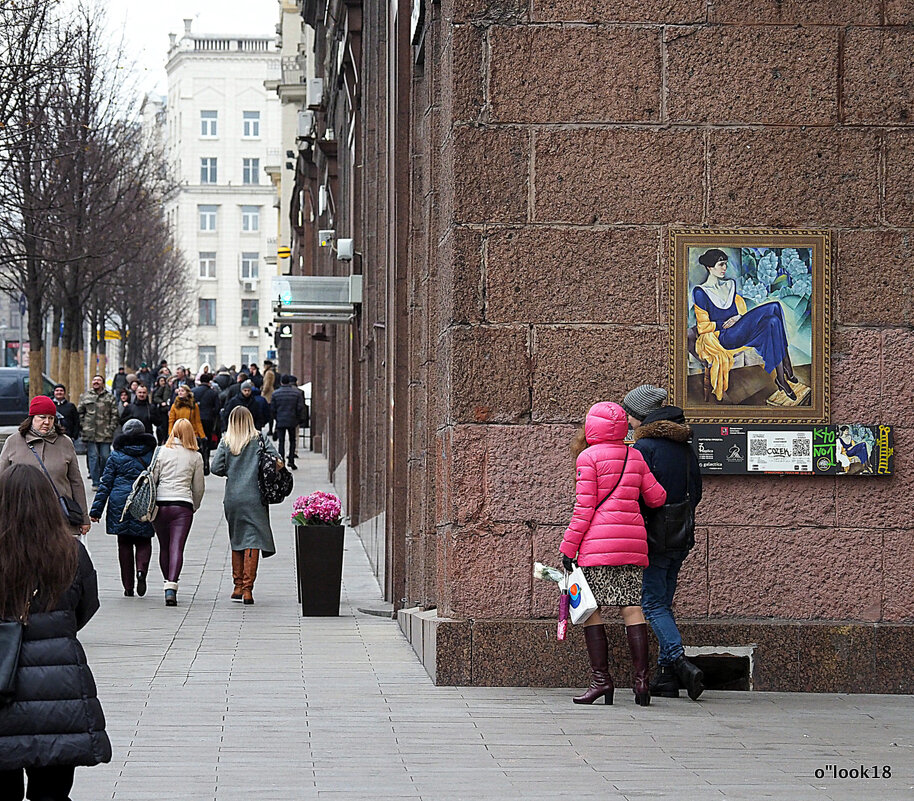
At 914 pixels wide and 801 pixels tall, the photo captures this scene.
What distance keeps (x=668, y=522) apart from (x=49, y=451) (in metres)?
5.98

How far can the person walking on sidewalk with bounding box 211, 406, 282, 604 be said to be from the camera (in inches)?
582

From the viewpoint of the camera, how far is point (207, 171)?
10312 centimetres

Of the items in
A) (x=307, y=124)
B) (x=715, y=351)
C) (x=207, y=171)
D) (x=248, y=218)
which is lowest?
(x=715, y=351)

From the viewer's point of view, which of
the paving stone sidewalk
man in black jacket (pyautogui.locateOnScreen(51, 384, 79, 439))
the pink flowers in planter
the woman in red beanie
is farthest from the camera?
man in black jacket (pyautogui.locateOnScreen(51, 384, 79, 439))

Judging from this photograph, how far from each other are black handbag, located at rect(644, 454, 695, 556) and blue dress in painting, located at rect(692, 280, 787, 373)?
1198 millimetres

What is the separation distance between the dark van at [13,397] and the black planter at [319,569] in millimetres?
22879

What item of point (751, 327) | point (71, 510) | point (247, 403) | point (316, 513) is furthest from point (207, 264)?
point (751, 327)

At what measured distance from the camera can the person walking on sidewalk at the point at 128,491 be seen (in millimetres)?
15016

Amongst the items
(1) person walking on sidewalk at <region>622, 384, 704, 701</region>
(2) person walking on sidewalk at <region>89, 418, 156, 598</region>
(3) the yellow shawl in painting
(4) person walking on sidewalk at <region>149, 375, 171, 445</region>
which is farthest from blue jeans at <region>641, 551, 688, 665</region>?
(4) person walking on sidewalk at <region>149, 375, 171, 445</region>

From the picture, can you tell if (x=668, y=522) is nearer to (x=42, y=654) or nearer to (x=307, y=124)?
(x=42, y=654)

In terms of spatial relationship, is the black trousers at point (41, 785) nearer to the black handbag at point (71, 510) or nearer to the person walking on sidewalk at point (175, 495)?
the black handbag at point (71, 510)

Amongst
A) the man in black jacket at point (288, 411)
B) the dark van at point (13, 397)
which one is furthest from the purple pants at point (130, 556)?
the dark van at point (13, 397)

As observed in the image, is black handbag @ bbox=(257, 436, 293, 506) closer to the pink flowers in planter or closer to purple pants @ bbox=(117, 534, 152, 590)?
the pink flowers in planter

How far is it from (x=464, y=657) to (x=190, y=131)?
3777 inches
